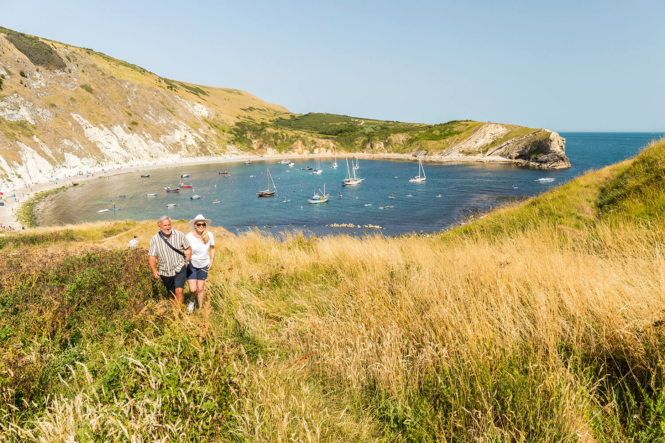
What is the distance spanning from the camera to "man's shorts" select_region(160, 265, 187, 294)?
579 centimetres

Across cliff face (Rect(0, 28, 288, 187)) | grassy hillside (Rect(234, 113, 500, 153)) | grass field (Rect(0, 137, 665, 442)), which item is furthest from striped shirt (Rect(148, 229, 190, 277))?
grassy hillside (Rect(234, 113, 500, 153))

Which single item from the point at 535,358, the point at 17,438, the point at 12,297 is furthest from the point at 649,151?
the point at 12,297

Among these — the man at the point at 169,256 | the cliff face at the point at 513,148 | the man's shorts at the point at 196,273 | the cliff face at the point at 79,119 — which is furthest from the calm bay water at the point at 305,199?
the man at the point at 169,256

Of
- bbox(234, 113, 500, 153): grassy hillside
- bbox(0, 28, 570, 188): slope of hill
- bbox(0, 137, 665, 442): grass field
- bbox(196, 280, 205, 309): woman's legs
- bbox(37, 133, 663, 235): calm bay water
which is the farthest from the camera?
bbox(234, 113, 500, 153): grassy hillside

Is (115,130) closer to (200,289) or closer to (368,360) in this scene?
(200,289)

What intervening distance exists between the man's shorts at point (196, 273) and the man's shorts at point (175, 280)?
0.12 meters

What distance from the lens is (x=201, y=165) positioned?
113 m

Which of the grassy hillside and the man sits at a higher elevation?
the grassy hillside

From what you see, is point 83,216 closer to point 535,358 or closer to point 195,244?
point 195,244

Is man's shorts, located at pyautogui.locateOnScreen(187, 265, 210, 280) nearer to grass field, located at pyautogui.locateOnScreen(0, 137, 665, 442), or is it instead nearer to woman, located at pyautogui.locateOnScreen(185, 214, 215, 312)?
woman, located at pyautogui.locateOnScreen(185, 214, 215, 312)

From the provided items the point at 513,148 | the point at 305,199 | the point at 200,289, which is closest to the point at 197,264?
the point at 200,289

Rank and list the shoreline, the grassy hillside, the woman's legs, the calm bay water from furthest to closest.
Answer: the grassy hillside
the shoreline
the calm bay water
the woman's legs

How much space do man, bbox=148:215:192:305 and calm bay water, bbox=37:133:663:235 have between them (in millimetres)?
25800

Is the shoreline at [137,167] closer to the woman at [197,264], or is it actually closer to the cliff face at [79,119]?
the cliff face at [79,119]
